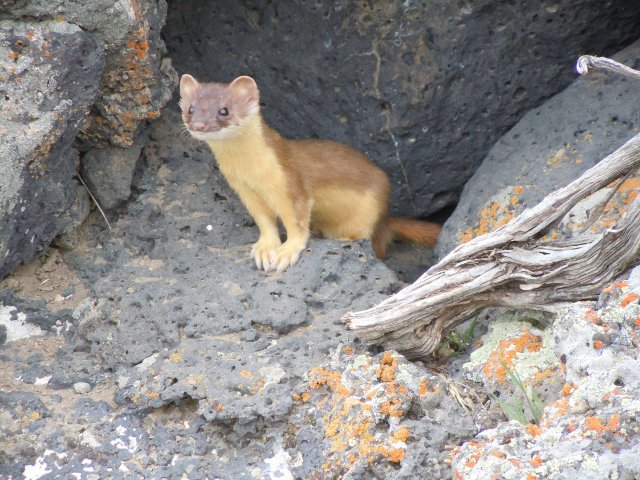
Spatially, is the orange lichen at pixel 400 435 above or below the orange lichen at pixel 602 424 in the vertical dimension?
below

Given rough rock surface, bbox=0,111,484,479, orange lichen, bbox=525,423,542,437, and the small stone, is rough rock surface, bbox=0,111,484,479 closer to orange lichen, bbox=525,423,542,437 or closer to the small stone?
the small stone

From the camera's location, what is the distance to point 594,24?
13.9 feet

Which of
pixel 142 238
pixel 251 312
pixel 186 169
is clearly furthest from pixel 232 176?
pixel 251 312

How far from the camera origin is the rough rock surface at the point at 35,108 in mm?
3254

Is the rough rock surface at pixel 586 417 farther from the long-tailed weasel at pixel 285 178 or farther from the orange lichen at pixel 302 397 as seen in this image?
the long-tailed weasel at pixel 285 178

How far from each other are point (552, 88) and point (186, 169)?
1885 mm

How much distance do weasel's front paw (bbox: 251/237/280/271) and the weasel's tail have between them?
76 cm

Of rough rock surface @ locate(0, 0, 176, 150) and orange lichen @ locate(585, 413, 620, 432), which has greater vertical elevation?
rough rock surface @ locate(0, 0, 176, 150)

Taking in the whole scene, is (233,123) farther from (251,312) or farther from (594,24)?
(594,24)

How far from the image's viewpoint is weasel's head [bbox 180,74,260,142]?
155 inches

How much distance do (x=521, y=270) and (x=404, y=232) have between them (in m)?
1.69

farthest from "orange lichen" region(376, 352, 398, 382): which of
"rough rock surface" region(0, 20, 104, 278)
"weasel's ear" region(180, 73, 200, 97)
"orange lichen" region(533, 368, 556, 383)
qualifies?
"weasel's ear" region(180, 73, 200, 97)

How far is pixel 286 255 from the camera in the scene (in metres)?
3.96

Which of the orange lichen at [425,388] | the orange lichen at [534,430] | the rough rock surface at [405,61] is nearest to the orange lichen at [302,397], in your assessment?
the orange lichen at [425,388]
